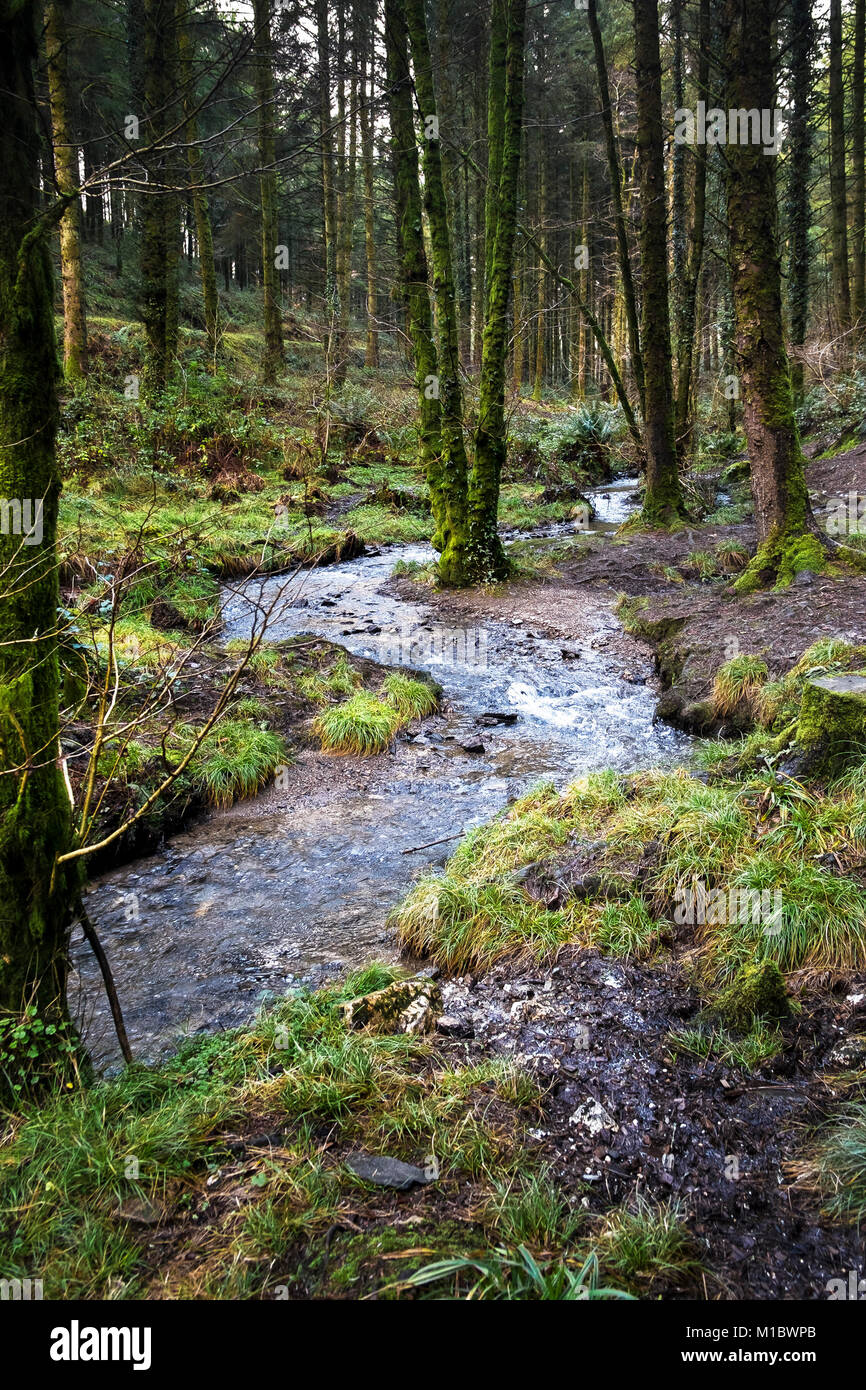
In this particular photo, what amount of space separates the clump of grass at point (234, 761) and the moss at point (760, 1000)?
4122 millimetres

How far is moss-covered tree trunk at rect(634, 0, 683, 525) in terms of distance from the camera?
1085 centimetres

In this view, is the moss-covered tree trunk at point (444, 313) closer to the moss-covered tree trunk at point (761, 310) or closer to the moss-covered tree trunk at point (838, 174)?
the moss-covered tree trunk at point (761, 310)

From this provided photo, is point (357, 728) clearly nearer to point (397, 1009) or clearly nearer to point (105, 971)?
point (397, 1009)

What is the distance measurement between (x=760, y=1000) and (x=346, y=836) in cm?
314

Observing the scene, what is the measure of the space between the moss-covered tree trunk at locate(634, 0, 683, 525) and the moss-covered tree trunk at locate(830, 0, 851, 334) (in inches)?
285

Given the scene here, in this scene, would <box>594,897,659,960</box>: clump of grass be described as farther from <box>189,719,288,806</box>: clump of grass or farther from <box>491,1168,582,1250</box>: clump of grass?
<box>189,719,288,806</box>: clump of grass

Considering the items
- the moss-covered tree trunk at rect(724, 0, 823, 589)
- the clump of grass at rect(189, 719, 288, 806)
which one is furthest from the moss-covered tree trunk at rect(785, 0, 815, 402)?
the clump of grass at rect(189, 719, 288, 806)

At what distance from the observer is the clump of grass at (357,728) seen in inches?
260

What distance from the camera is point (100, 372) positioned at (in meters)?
15.4

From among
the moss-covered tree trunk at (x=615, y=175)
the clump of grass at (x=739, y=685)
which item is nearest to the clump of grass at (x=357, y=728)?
the clump of grass at (x=739, y=685)

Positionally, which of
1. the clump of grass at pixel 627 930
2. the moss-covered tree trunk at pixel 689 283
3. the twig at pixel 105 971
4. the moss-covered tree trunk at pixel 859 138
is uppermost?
the moss-covered tree trunk at pixel 859 138

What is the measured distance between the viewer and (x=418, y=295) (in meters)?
9.75

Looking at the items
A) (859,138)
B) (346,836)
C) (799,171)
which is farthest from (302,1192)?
(859,138)
